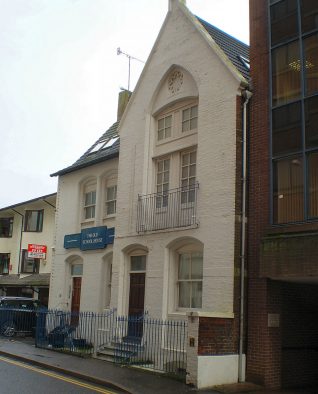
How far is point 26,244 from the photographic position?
34812mm

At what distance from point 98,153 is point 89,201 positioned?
2058 mm

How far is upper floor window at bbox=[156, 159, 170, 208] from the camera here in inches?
649

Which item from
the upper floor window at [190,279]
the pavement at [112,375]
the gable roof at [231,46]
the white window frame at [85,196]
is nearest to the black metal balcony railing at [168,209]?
the upper floor window at [190,279]

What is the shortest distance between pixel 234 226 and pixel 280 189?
1.49m

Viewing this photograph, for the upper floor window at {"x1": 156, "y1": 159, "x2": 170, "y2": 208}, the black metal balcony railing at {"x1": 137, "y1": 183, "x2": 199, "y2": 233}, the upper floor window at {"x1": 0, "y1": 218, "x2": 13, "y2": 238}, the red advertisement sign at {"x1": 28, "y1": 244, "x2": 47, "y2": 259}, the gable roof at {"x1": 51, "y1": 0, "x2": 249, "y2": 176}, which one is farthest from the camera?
the upper floor window at {"x1": 0, "y1": 218, "x2": 13, "y2": 238}

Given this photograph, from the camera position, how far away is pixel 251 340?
13.0m

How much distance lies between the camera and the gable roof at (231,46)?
15602 millimetres

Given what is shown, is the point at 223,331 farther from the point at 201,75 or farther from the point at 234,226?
the point at 201,75

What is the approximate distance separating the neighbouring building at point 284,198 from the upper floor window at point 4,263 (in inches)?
1045

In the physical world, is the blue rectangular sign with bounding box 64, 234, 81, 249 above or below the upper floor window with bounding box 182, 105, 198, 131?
below

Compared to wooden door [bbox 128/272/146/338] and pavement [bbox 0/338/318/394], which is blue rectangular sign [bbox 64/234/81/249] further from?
pavement [bbox 0/338/318/394]

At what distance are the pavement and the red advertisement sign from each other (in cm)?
1523

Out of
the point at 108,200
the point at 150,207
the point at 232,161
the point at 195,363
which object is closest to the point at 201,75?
the point at 232,161

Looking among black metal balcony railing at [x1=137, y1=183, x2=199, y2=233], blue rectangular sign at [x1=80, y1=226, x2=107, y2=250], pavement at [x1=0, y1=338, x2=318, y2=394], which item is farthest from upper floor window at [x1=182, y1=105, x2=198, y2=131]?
pavement at [x1=0, y1=338, x2=318, y2=394]
